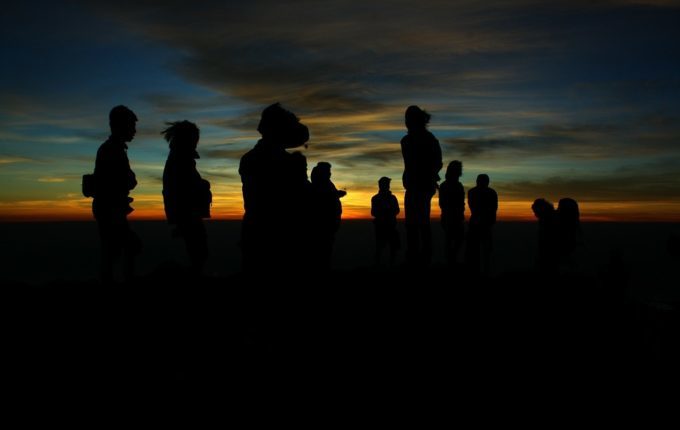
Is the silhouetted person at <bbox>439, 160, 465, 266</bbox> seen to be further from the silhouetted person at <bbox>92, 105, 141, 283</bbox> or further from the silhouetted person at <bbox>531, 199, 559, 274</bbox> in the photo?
the silhouetted person at <bbox>92, 105, 141, 283</bbox>

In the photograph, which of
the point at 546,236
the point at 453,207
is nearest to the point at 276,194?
the point at 453,207

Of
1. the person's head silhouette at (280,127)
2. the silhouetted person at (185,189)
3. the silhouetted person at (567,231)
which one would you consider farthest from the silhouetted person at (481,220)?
the person's head silhouette at (280,127)

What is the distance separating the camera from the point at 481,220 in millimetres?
12352

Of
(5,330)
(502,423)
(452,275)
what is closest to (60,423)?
(5,330)

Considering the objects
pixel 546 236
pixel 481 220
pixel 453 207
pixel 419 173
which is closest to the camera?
pixel 419 173

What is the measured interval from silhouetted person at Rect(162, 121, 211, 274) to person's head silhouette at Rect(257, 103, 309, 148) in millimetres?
2965

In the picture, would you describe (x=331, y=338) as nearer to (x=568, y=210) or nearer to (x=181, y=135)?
(x=181, y=135)

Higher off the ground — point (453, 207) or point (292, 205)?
point (453, 207)

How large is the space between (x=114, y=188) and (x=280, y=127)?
3.95 metres

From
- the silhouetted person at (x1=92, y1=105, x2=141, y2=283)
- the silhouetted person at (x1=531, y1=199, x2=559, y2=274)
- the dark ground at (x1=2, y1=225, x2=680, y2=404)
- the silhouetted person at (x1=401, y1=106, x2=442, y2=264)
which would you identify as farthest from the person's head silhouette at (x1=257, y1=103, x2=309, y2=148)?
the silhouetted person at (x1=531, y1=199, x2=559, y2=274)

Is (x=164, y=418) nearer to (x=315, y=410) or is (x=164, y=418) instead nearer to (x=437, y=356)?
(x=315, y=410)

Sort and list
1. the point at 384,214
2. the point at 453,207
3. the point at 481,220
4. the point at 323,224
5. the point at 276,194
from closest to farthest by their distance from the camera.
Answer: the point at 276,194 < the point at 323,224 < the point at 453,207 < the point at 481,220 < the point at 384,214

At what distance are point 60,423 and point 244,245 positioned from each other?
2.36 metres

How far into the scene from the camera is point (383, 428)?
16.4 ft
